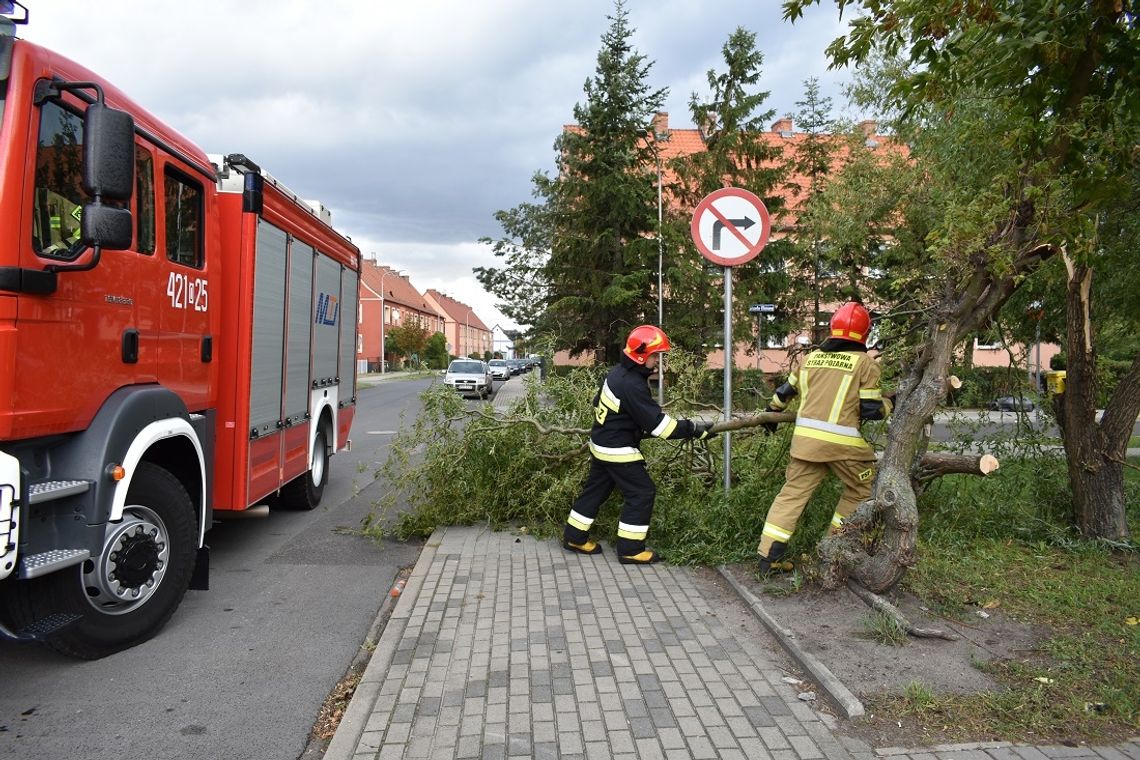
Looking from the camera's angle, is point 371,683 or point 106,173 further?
point 371,683

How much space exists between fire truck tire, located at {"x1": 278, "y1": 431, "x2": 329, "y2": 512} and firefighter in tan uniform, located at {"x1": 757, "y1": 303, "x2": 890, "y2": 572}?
15.0 feet

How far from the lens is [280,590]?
16.3 ft

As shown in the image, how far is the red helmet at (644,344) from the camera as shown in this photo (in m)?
5.20

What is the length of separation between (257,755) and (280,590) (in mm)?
2190

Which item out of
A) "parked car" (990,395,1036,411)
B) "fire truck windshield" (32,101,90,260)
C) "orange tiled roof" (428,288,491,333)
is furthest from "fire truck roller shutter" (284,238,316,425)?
"orange tiled roof" (428,288,491,333)

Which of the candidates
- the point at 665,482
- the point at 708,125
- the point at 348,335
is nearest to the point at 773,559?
the point at 665,482

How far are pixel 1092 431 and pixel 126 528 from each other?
20.4ft

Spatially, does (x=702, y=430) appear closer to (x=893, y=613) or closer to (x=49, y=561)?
(x=893, y=613)

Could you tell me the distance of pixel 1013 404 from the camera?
601 cm

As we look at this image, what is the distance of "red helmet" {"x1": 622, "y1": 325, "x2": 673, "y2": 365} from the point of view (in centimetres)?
520

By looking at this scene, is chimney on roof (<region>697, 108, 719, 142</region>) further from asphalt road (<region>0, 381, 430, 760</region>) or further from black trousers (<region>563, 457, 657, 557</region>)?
asphalt road (<region>0, 381, 430, 760</region>)

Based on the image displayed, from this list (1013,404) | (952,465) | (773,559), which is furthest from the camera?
(1013,404)

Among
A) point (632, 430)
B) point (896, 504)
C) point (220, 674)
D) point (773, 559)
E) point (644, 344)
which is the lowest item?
point (220, 674)

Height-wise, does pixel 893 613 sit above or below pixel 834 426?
below
